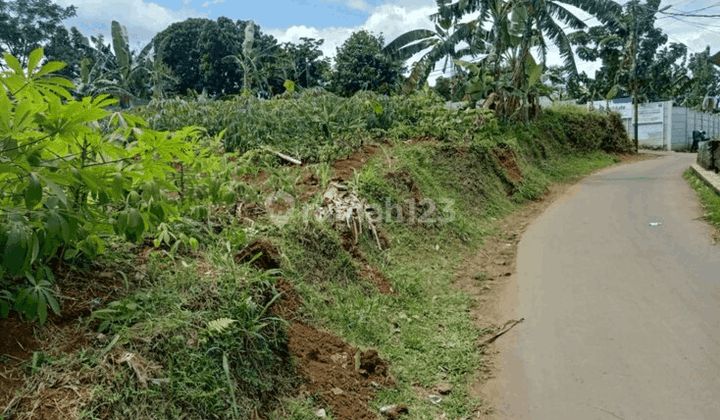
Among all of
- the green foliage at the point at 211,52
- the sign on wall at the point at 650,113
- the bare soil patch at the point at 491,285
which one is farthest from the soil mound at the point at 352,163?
the green foliage at the point at 211,52

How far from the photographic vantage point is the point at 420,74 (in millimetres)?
18953

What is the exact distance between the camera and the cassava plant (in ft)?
7.38

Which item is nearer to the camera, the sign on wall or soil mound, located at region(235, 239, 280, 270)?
soil mound, located at region(235, 239, 280, 270)

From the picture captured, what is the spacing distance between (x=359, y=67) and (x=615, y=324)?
85.1ft

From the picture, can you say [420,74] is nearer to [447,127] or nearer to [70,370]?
[447,127]

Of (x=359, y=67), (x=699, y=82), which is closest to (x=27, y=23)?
(x=359, y=67)

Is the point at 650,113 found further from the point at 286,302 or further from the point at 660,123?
the point at 286,302

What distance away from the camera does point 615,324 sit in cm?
474

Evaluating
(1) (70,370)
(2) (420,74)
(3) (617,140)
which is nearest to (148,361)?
(1) (70,370)

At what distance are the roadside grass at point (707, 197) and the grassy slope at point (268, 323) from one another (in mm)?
3398

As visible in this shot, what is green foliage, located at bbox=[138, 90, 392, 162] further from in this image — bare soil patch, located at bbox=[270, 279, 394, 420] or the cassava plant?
the cassava plant

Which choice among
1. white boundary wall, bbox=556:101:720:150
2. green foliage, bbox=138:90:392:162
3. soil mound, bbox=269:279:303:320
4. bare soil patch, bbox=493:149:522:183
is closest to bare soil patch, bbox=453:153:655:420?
soil mound, bbox=269:279:303:320

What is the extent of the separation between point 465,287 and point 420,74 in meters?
13.9

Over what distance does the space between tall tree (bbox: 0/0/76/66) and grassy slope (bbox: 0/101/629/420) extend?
35965 millimetres
